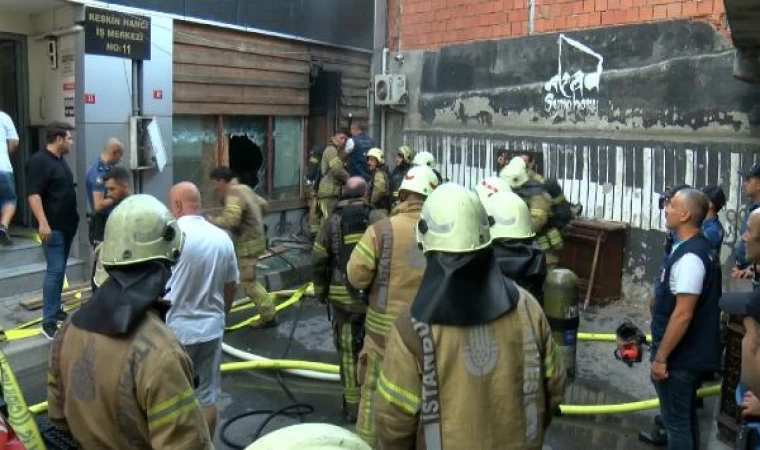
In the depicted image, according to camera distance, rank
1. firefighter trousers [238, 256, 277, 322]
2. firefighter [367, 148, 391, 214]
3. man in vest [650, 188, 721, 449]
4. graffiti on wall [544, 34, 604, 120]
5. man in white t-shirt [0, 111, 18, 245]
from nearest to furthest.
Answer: man in vest [650, 188, 721, 449], man in white t-shirt [0, 111, 18, 245], firefighter trousers [238, 256, 277, 322], firefighter [367, 148, 391, 214], graffiti on wall [544, 34, 604, 120]

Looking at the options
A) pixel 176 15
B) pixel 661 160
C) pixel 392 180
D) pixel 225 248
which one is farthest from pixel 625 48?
pixel 225 248

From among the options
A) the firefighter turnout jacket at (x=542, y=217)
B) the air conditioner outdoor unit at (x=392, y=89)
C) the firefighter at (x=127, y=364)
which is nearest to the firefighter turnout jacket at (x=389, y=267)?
the firefighter at (x=127, y=364)

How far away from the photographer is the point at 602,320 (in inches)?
314

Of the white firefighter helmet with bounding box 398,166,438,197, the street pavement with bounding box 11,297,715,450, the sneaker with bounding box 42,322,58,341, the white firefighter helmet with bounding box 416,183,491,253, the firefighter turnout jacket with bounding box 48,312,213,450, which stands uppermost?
the white firefighter helmet with bounding box 398,166,438,197

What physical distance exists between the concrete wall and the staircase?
6177 mm

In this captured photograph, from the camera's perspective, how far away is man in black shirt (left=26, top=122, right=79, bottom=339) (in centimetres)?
602

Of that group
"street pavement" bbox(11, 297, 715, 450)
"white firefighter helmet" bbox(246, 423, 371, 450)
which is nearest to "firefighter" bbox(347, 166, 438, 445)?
"street pavement" bbox(11, 297, 715, 450)

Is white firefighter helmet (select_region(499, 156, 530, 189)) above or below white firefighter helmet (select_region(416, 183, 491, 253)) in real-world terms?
above

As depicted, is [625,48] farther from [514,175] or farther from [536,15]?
[514,175]

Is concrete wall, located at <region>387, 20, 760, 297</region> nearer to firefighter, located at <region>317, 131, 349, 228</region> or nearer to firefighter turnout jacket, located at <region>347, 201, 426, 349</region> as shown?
firefighter, located at <region>317, 131, 349, 228</region>

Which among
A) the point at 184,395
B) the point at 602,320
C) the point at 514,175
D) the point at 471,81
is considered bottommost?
the point at 602,320

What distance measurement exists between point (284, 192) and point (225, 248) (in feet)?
24.3

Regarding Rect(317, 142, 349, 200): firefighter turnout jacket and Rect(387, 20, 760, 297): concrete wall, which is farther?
Rect(317, 142, 349, 200): firefighter turnout jacket

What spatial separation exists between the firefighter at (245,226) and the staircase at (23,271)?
2153mm
